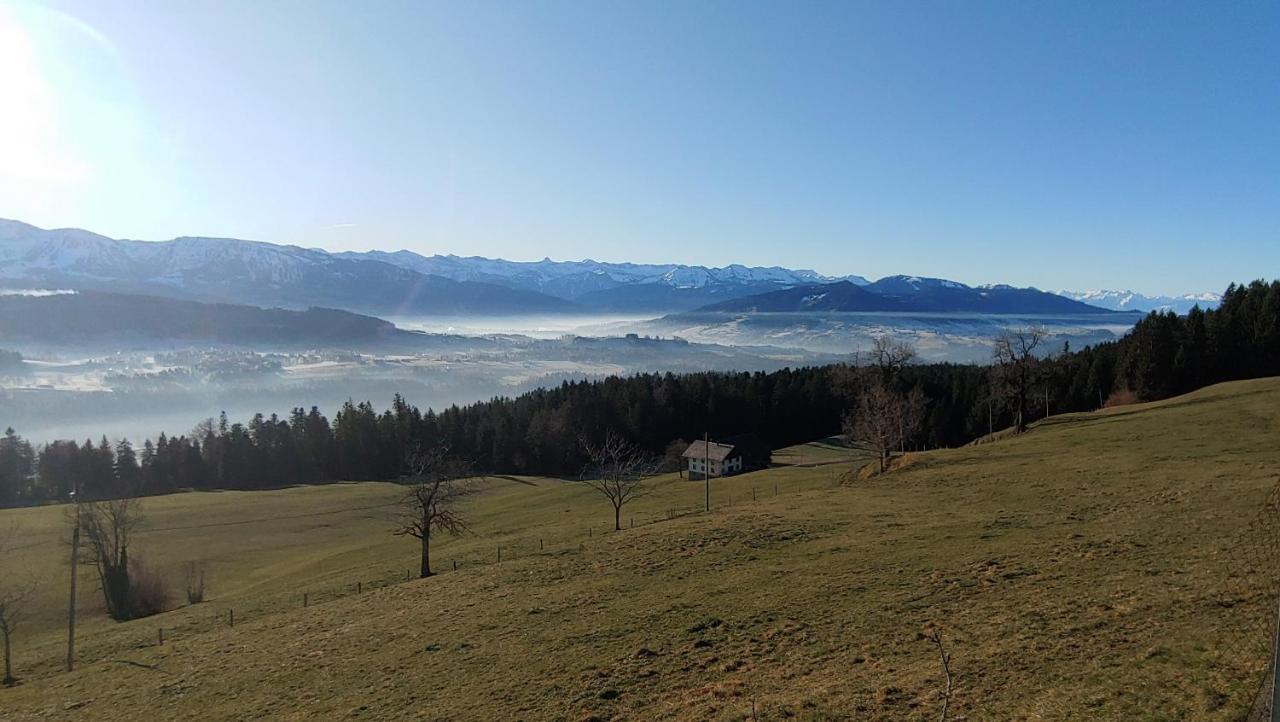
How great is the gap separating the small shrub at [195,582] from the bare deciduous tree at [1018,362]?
69.5 metres

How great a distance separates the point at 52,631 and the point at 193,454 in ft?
285

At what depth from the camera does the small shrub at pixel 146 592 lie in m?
43.0

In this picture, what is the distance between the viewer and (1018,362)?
6281cm

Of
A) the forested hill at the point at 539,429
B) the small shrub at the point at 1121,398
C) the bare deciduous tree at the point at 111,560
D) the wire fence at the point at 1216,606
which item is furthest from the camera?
the forested hill at the point at 539,429

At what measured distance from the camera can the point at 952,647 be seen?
1545 centimetres

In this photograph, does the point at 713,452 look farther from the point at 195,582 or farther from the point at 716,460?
the point at 195,582

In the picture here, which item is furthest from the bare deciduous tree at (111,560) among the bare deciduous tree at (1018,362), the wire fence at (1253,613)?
the bare deciduous tree at (1018,362)

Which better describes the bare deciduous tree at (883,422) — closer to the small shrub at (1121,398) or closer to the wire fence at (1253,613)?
the wire fence at (1253,613)

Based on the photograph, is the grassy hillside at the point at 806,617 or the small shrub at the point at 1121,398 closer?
the grassy hillside at the point at 806,617

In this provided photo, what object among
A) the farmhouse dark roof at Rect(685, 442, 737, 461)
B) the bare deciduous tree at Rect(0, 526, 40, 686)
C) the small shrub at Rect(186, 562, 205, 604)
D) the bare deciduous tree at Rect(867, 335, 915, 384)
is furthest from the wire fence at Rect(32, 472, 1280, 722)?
the farmhouse dark roof at Rect(685, 442, 737, 461)

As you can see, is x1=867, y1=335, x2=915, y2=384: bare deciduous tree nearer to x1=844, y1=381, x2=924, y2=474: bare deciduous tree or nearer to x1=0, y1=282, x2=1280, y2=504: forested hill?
x1=844, y1=381, x2=924, y2=474: bare deciduous tree

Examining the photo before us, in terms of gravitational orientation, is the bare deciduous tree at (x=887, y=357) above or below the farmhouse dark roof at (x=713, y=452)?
above

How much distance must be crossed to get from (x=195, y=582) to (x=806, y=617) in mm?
50044

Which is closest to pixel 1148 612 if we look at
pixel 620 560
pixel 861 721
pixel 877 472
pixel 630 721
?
pixel 861 721
